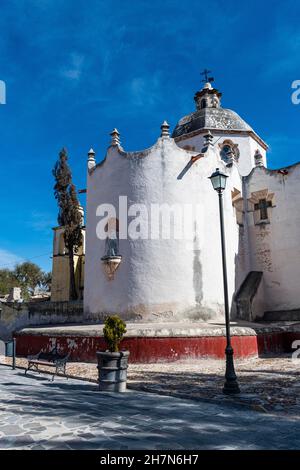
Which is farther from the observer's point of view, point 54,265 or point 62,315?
point 54,265

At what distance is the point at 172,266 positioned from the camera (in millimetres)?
16078

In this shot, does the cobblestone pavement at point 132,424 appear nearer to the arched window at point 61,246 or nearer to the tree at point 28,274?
the arched window at point 61,246

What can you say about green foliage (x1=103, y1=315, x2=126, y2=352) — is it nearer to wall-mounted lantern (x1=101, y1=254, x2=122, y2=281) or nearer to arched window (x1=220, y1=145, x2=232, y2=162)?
wall-mounted lantern (x1=101, y1=254, x2=122, y2=281)

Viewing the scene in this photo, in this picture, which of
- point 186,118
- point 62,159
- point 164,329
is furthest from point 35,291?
point 164,329

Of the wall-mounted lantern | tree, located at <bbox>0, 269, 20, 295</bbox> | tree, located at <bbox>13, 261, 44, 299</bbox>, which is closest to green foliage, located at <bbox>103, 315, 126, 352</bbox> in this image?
the wall-mounted lantern

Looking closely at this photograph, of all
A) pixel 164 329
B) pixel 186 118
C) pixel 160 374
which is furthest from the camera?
pixel 186 118

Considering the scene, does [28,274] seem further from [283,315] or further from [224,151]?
[283,315]

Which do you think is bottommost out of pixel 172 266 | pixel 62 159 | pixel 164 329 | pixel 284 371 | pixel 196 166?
pixel 284 371

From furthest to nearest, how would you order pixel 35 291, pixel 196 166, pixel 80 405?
1. pixel 35 291
2. pixel 196 166
3. pixel 80 405

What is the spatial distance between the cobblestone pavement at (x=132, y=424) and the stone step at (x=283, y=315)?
→ 11.8 meters

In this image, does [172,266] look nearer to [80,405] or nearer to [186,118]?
[80,405]

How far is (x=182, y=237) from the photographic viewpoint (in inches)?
650

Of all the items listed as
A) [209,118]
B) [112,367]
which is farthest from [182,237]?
[209,118]
